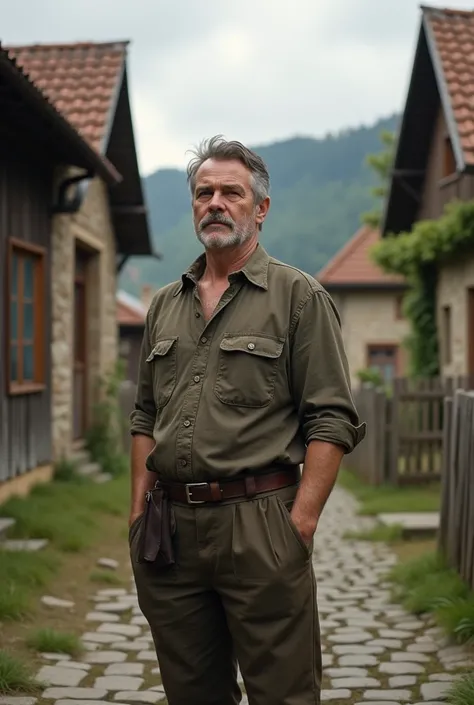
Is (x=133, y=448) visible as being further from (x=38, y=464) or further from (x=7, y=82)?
(x=38, y=464)

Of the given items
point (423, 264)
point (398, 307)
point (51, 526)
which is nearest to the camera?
point (51, 526)

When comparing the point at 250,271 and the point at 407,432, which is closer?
the point at 250,271

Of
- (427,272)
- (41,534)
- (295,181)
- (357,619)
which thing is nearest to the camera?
(357,619)

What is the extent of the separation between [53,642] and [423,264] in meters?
12.2

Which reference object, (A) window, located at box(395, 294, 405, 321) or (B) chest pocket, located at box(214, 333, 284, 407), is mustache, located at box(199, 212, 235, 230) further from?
(A) window, located at box(395, 294, 405, 321)

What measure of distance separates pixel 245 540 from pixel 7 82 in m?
5.04

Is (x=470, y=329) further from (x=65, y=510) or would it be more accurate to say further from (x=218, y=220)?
(x=218, y=220)

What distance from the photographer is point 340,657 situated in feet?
16.4

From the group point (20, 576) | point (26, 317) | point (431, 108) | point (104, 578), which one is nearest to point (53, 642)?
point (20, 576)

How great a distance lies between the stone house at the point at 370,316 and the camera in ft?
88.7

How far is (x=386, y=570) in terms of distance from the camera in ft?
23.6

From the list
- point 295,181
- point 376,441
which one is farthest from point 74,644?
point 295,181

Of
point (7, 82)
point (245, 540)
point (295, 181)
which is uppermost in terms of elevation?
point (295, 181)

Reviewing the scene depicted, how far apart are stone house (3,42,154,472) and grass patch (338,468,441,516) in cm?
331
